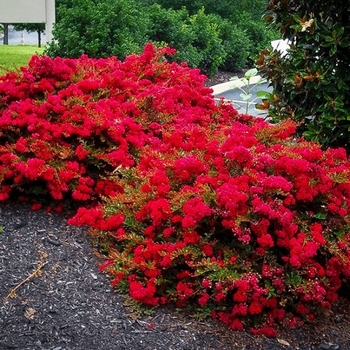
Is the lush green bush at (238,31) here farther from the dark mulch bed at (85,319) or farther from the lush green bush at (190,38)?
the dark mulch bed at (85,319)

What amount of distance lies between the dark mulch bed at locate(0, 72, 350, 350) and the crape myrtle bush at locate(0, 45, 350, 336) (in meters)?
0.09

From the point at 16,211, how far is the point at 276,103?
211 centimetres

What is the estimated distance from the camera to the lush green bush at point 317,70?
416 centimetres

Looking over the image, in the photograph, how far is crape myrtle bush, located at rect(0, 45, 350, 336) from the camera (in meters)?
3.20

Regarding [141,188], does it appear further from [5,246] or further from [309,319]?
[309,319]

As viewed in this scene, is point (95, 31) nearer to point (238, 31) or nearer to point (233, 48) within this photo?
point (233, 48)

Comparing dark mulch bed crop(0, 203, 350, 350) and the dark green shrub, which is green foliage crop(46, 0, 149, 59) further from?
dark mulch bed crop(0, 203, 350, 350)

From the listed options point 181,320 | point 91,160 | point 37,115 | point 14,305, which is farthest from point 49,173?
point 181,320

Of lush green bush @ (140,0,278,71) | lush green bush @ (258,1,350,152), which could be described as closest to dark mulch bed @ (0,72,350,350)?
lush green bush @ (258,1,350,152)

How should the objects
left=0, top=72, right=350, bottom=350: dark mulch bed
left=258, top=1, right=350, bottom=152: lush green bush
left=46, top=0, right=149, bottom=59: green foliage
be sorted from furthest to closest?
1. left=46, top=0, right=149, bottom=59: green foliage
2. left=258, top=1, right=350, bottom=152: lush green bush
3. left=0, top=72, right=350, bottom=350: dark mulch bed

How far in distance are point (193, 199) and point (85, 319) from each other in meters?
0.86

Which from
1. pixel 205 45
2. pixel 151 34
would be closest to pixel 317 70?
pixel 151 34

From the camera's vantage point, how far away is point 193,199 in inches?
131

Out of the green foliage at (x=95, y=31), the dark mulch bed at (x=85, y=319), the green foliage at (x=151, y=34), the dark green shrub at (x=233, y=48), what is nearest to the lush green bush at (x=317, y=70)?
the dark mulch bed at (x=85, y=319)
